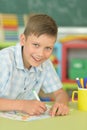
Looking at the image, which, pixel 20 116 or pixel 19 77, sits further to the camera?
pixel 19 77

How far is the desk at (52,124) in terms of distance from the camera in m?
1.27

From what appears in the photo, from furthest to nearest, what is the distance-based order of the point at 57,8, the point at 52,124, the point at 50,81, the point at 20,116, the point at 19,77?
the point at 57,8, the point at 50,81, the point at 19,77, the point at 20,116, the point at 52,124

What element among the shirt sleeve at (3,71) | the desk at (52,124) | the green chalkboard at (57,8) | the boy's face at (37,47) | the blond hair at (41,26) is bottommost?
the desk at (52,124)

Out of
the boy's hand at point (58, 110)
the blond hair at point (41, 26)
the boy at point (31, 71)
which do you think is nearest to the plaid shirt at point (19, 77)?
the boy at point (31, 71)

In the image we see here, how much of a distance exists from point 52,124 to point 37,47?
0.43m

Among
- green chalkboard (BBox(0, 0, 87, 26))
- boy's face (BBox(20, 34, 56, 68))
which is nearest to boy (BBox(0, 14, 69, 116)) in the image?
boy's face (BBox(20, 34, 56, 68))

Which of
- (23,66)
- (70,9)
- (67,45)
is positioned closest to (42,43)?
(23,66)

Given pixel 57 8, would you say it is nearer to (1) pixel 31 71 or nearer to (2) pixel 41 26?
(1) pixel 31 71

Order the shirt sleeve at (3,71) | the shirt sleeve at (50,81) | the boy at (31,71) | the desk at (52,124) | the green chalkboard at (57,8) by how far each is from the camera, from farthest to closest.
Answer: the green chalkboard at (57,8) → the shirt sleeve at (50,81) → the shirt sleeve at (3,71) → the boy at (31,71) → the desk at (52,124)

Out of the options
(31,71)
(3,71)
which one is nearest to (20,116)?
(3,71)

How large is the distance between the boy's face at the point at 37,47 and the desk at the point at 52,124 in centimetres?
33

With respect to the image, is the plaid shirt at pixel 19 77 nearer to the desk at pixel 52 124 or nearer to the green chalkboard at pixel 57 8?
the desk at pixel 52 124

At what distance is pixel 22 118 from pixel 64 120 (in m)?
0.17

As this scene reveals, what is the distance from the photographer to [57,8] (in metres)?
3.80
